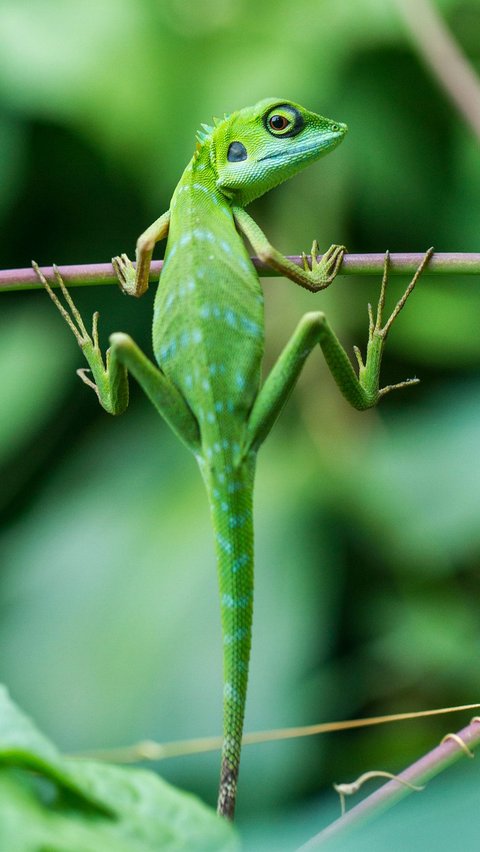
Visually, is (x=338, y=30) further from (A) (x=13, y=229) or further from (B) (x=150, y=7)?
(A) (x=13, y=229)

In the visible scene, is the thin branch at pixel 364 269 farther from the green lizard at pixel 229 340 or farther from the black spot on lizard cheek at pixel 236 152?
the black spot on lizard cheek at pixel 236 152

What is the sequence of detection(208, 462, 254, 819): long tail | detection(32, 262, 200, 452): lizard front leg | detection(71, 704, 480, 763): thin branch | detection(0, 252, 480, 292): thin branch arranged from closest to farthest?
detection(208, 462, 254, 819): long tail, detection(0, 252, 480, 292): thin branch, detection(32, 262, 200, 452): lizard front leg, detection(71, 704, 480, 763): thin branch

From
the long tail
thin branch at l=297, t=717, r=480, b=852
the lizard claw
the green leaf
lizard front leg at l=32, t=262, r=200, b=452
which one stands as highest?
the lizard claw

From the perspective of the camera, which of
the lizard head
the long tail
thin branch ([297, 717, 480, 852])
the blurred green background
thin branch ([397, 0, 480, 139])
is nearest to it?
thin branch ([297, 717, 480, 852])

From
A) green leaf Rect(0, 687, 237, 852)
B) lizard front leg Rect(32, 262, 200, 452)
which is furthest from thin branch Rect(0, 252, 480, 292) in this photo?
green leaf Rect(0, 687, 237, 852)

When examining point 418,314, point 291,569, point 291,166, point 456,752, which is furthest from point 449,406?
point 456,752

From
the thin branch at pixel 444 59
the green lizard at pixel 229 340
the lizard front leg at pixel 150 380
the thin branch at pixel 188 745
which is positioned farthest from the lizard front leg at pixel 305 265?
the thin branch at pixel 188 745

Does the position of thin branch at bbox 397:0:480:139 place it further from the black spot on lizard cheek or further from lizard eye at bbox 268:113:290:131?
the black spot on lizard cheek
